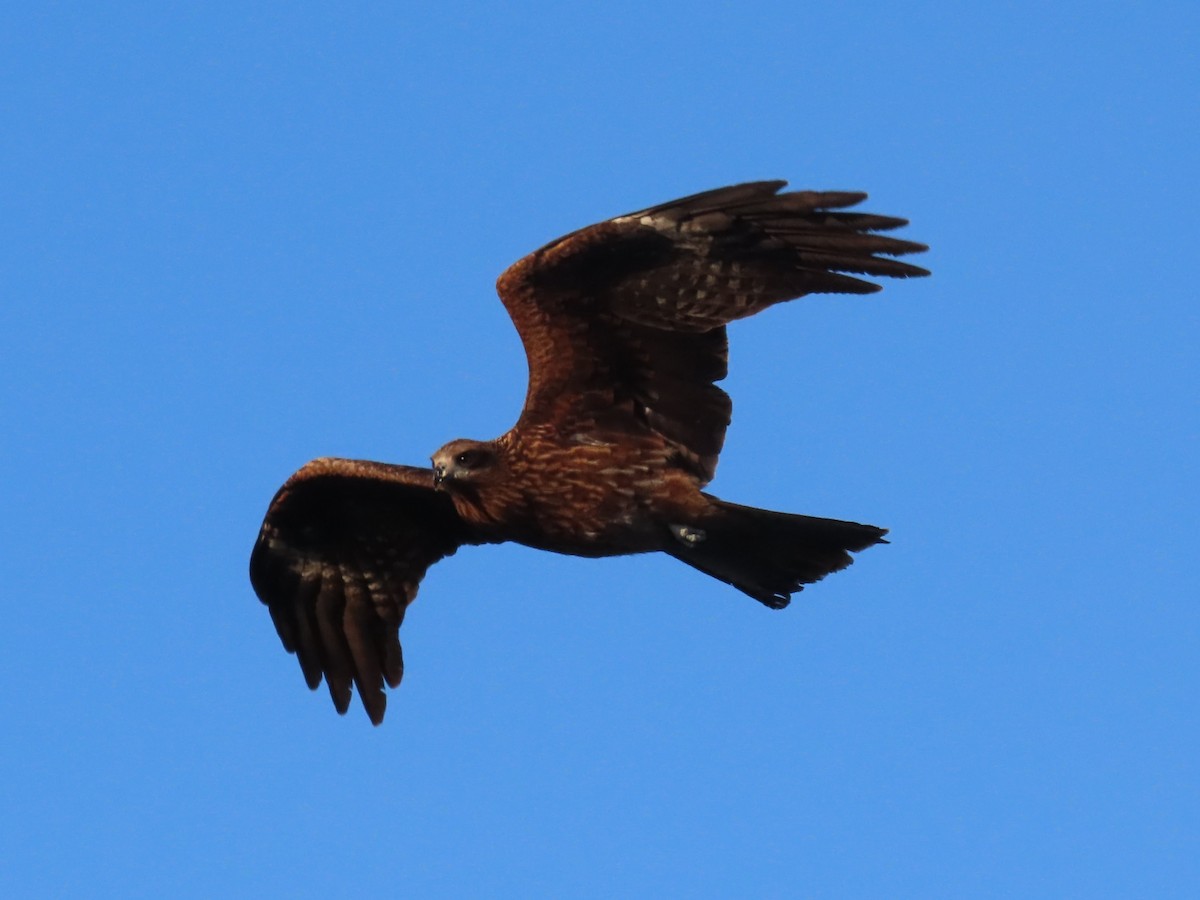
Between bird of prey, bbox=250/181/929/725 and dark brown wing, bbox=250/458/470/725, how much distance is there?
2.71 feet

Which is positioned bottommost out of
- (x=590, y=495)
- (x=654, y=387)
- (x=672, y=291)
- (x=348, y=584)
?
(x=590, y=495)

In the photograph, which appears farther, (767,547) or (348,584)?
(348,584)

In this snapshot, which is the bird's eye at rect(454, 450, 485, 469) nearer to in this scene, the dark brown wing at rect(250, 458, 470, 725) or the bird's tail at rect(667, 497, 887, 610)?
the bird's tail at rect(667, 497, 887, 610)

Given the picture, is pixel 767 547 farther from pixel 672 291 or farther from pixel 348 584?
pixel 348 584

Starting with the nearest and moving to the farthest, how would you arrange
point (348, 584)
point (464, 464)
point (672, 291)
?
point (672, 291), point (464, 464), point (348, 584)

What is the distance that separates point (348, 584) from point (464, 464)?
2112 mm

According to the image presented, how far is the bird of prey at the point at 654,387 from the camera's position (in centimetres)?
1095

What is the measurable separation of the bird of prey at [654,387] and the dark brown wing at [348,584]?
0.83m

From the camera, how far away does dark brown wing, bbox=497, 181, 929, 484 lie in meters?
10.9

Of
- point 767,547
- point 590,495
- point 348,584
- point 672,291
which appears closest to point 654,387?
point 672,291

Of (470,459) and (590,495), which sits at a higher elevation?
(470,459)

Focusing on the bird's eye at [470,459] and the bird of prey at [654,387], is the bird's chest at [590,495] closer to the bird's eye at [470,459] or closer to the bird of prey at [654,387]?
the bird of prey at [654,387]

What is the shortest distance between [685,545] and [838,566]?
88cm

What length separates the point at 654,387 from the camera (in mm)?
11508
